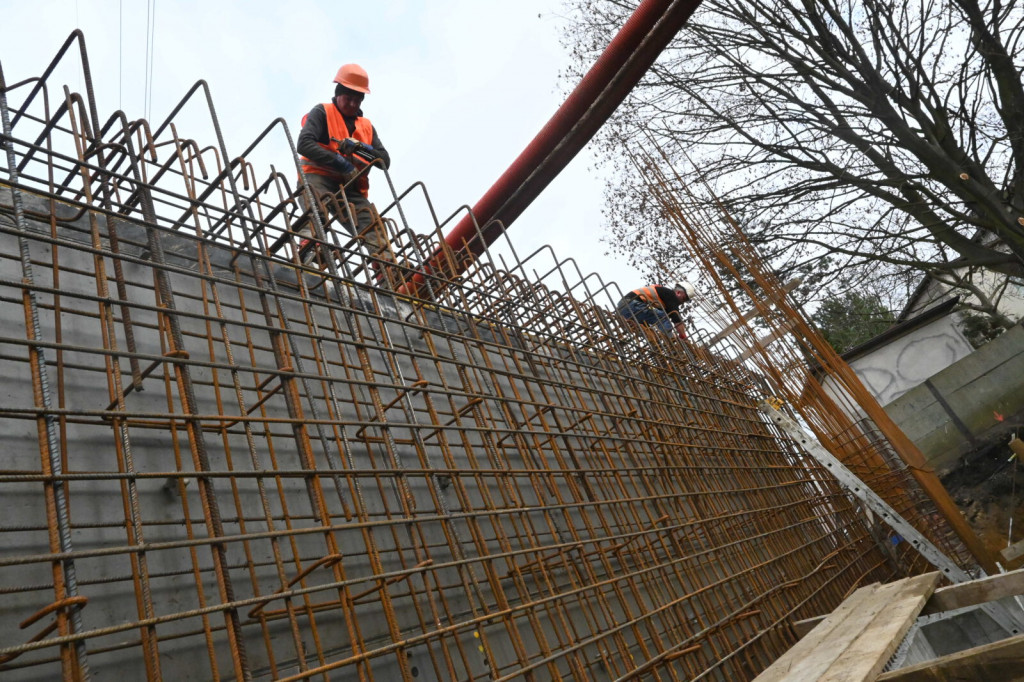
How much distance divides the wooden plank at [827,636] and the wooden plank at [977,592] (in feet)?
0.78

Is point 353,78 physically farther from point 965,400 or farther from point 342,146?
point 965,400

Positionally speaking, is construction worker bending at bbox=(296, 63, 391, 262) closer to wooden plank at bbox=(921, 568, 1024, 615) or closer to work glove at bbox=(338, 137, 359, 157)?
work glove at bbox=(338, 137, 359, 157)

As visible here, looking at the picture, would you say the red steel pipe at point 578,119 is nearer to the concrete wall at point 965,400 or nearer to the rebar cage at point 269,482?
the rebar cage at point 269,482

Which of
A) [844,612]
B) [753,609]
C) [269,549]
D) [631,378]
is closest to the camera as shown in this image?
[269,549]

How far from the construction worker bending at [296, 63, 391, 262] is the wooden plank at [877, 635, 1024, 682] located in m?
4.93

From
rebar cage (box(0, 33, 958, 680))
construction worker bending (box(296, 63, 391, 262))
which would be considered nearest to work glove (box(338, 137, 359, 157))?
construction worker bending (box(296, 63, 391, 262))

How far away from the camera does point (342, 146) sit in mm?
6637

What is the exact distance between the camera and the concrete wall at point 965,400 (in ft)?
36.0

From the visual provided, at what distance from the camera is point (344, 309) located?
12.1ft

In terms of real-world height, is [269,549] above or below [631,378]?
below

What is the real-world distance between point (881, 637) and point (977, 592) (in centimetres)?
90

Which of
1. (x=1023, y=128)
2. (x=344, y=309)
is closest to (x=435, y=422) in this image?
(x=344, y=309)

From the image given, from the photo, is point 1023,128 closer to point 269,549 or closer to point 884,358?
point 884,358

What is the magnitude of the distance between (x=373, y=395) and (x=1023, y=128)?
7.52 metres
